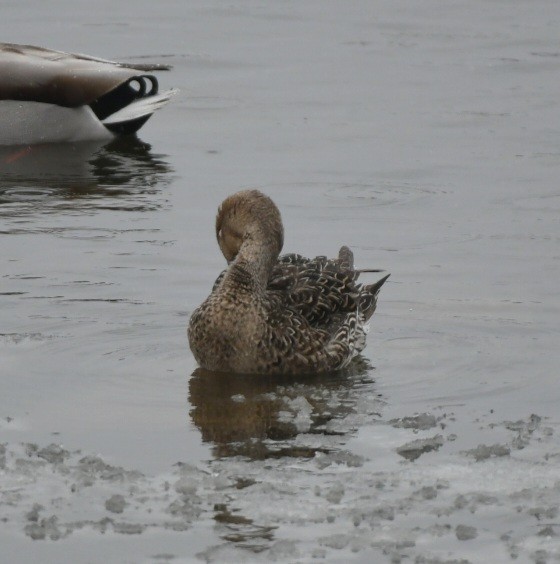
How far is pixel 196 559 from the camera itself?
19.0 ft

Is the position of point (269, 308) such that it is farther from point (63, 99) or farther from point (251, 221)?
point (63, 99)

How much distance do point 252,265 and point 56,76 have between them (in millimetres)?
6317

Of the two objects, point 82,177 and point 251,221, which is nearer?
point 251,221

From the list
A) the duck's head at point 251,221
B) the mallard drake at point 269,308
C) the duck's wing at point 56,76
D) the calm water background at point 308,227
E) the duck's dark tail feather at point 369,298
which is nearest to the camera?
the calm water background at point 308,227

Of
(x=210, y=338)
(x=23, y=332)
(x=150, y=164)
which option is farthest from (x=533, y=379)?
(x=150, y=164)

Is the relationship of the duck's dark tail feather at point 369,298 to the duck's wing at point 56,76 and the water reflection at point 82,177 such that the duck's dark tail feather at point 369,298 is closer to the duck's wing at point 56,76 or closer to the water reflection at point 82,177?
the water reflection at point 82,177

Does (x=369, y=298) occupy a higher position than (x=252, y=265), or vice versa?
(x=252, y=265)

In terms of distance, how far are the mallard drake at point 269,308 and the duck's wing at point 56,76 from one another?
5.72m

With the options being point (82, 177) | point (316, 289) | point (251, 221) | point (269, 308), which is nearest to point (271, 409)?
point (269, 308)

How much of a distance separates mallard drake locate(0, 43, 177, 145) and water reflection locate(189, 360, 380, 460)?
20.9 feet

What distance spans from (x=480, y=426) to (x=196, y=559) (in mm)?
2070

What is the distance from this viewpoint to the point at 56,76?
1441cm

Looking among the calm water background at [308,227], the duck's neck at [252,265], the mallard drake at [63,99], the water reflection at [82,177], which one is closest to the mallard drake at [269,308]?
the duck's neck at [252,265]

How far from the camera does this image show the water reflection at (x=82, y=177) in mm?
12055
